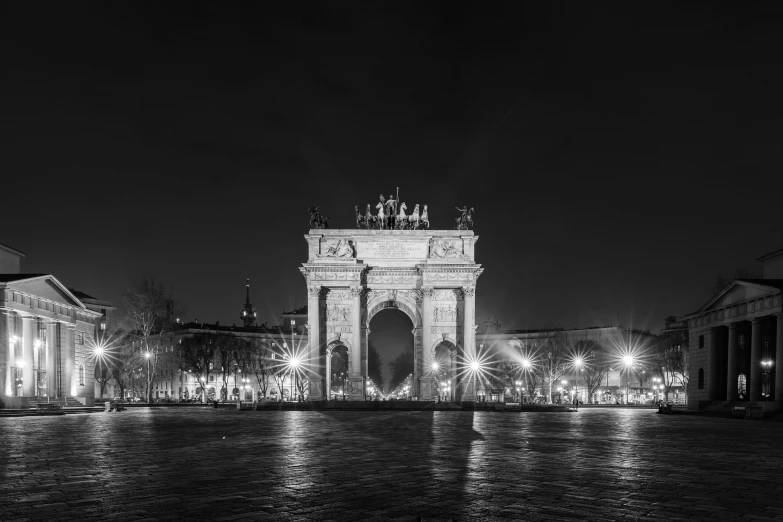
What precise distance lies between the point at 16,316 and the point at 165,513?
48.3 m

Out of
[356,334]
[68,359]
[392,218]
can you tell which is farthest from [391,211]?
[68,359]

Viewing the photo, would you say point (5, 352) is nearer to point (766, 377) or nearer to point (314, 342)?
point (314, 342)

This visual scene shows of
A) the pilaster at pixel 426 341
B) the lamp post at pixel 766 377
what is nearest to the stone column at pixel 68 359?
the pilaster at pixel 426 341

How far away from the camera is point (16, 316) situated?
52.3 m

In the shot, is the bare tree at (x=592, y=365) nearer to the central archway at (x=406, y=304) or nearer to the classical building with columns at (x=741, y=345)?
the central archway at (x=406, y=304)

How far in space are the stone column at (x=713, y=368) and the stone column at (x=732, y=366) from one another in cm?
336

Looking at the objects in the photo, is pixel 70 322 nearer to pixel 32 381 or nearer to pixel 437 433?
pixel 32 381

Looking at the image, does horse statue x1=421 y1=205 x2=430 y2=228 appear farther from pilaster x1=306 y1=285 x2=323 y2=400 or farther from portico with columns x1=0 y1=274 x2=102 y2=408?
portico with columns x1=0 y1=274 x2=102 y2=408

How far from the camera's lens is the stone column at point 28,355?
54.8m

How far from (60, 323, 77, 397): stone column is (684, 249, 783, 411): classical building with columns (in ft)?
164

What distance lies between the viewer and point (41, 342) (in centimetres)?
5678

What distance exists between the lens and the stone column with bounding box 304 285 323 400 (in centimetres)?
7069

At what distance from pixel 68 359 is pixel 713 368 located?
168ft

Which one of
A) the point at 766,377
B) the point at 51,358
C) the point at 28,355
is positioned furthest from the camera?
the point at 51,358
